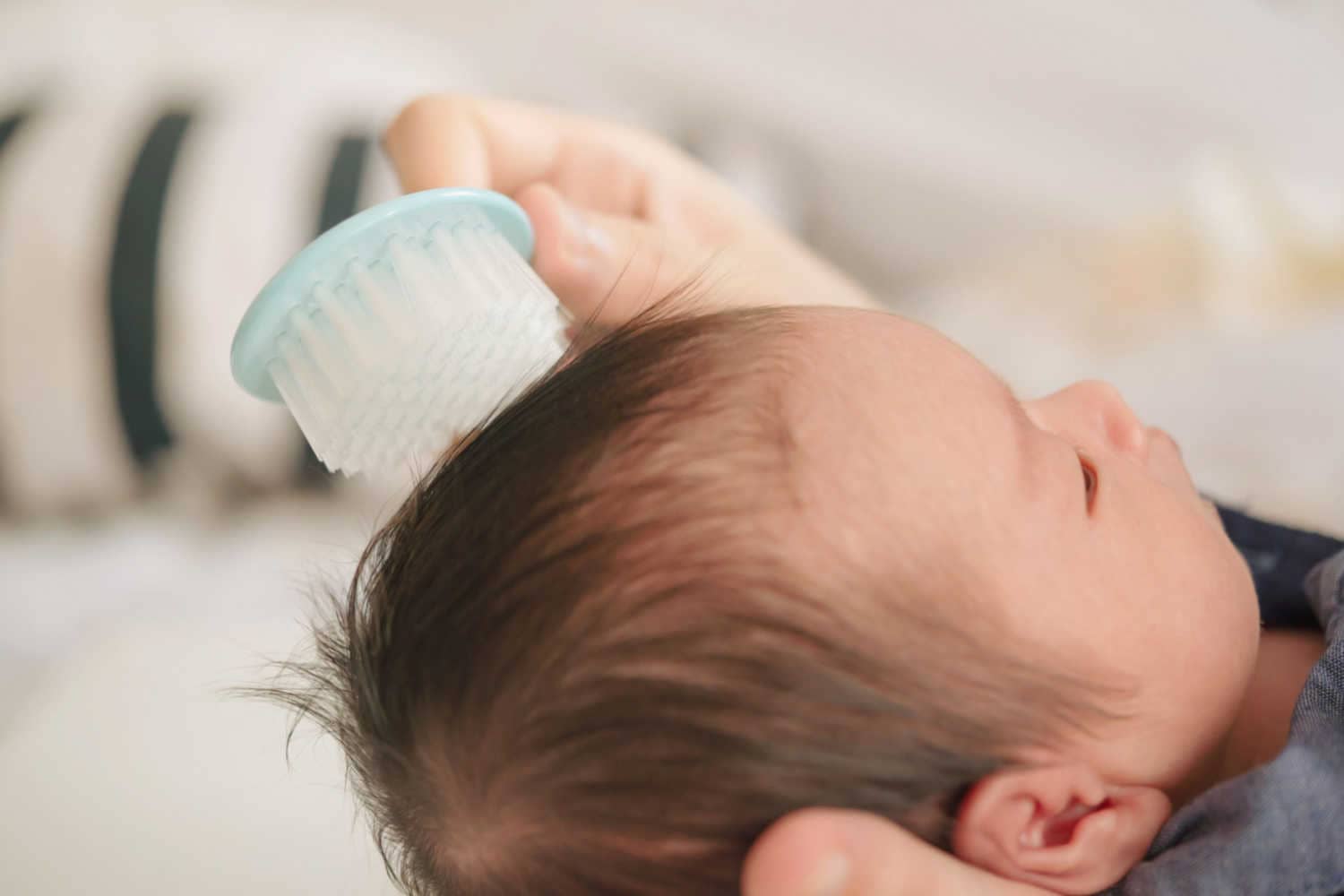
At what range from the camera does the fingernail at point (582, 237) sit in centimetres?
73

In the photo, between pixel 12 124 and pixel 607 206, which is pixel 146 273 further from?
pixel 607 206

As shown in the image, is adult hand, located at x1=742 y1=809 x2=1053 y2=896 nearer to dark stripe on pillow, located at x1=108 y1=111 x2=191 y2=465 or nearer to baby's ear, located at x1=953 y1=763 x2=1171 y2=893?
baby's ear, located at x1=953 y1=763 x2=1171 y2=893

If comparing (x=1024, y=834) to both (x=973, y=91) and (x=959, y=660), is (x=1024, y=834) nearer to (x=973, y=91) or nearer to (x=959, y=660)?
(x=959, y=660)

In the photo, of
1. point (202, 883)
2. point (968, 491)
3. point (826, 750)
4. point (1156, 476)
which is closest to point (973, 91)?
point (1156, 476)

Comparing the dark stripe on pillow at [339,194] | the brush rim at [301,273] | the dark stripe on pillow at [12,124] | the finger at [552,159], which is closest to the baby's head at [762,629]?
the brush rim at [301,273]

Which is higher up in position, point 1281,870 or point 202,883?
point 1281,870

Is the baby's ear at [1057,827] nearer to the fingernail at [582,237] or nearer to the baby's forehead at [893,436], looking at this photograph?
the baby's forehead at [893,436]

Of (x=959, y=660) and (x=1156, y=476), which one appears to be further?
(x=1156, y=476)

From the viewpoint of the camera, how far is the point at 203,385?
3.30 feet

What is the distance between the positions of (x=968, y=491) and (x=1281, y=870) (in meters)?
0.23

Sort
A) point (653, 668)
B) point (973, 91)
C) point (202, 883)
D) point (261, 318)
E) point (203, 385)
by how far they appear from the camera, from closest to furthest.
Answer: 1. point (653, 668)
2. point (261, 318)
3. point (202, 883)
4. point (203, 385)
5. point (973, 91)

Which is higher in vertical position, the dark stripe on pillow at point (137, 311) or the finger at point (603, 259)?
the finger at point (603, 259)

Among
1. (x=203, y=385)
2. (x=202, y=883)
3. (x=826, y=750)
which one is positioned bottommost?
(x=202, y=883)

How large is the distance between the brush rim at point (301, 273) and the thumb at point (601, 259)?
0.11m
